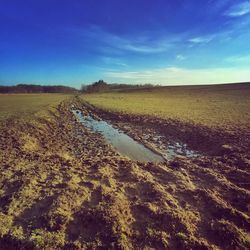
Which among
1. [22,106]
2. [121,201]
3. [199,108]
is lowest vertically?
[199,108]

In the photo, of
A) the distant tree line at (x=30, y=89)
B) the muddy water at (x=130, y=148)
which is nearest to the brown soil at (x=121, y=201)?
the muddy water at (x=130, y=148)

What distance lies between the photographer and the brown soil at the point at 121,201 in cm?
443

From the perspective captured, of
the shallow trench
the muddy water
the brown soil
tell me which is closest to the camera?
the brown soil

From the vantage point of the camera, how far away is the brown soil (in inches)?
175

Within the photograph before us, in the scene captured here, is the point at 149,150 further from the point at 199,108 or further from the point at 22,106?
the point at 22,106

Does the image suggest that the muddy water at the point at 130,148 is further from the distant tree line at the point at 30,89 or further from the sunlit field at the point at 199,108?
the distant tree line at the point at 30,89

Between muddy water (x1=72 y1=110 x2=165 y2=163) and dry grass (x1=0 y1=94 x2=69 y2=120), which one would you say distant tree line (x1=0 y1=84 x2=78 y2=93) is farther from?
muddy water (x1=72 y1=110 x2=165 y2=163)

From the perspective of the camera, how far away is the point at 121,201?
223 inches

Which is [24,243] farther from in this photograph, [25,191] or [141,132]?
[141,132]

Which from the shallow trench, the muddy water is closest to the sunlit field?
the shallow trench

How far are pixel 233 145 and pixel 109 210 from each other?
774 cm

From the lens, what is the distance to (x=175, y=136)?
1406 cm

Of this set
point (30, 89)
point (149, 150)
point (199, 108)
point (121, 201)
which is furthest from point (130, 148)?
point (30, 89)

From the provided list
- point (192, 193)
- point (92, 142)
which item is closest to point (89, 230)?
point (192, 193)
